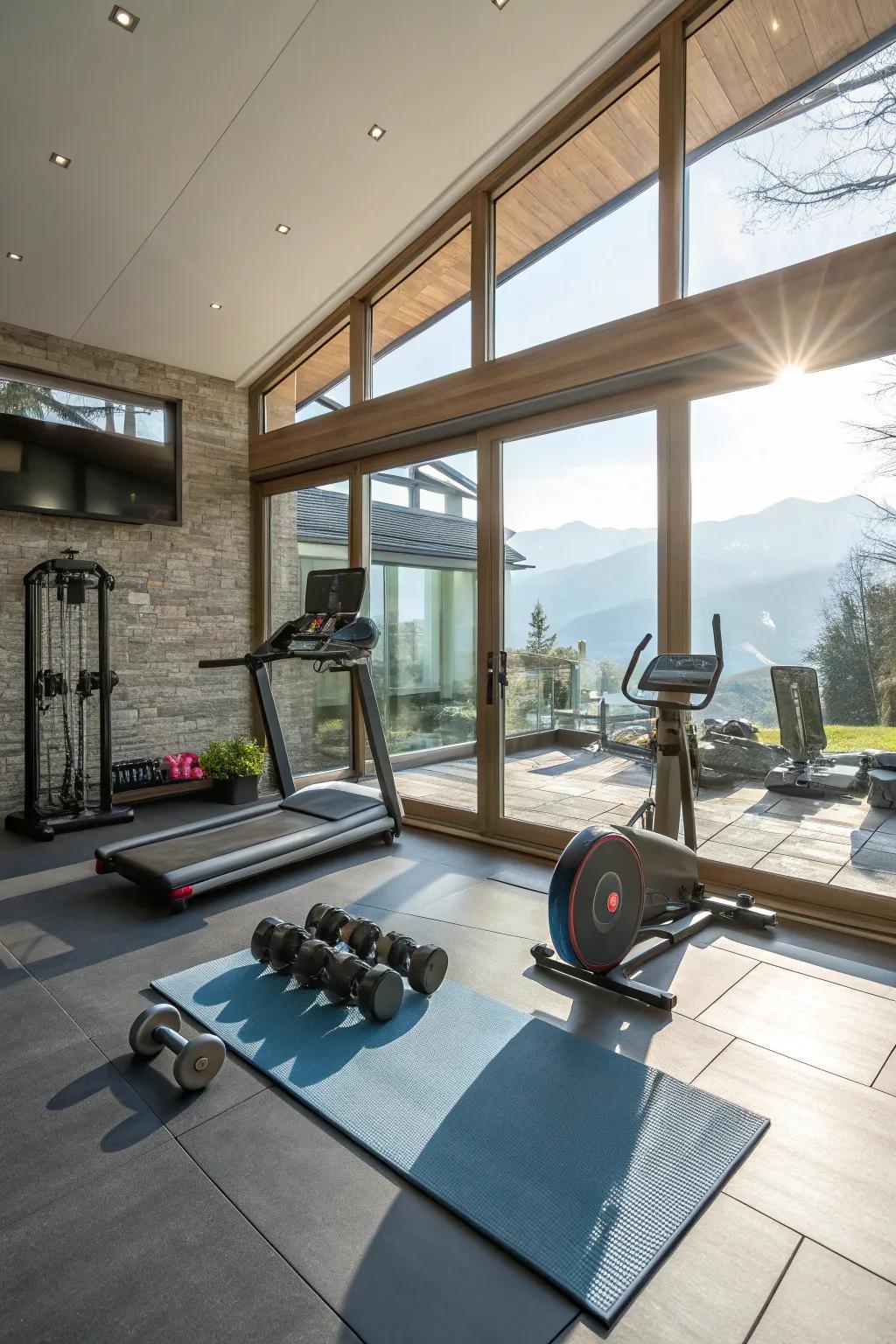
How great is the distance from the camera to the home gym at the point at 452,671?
5.83ft

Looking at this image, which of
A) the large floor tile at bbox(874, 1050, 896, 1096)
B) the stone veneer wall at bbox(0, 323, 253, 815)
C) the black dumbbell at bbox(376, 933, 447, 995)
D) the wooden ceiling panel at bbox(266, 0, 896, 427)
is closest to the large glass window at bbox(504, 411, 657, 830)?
the wooden ceiling panel at bbox(266, 0, 896, 427)

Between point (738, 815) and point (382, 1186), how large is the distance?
2592 millimetres

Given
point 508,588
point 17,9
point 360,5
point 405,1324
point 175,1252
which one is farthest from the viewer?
point 508,588

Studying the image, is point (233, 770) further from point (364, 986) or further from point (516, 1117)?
point (516, 1117)

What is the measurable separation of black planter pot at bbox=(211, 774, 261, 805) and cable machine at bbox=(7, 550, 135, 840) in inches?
28.8

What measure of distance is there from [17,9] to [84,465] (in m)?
2.86

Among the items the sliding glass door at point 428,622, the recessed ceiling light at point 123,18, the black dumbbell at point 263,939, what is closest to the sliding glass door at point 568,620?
the sliding glass door at point 428,622

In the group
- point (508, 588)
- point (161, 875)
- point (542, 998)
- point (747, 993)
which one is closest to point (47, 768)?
point (161, 875)

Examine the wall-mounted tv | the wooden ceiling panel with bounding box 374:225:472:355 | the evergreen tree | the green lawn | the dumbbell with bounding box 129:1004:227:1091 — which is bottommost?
the dumbbell with bounding box 129:1004:227:1091

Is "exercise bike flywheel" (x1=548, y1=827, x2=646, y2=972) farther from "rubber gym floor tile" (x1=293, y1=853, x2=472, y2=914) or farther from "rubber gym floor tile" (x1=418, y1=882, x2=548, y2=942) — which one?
"rubber gym floor tile" (x1=293, y1=853, x2=472, y2=914)

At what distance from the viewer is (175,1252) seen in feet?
5.41

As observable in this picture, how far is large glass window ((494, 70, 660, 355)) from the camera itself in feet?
13.5

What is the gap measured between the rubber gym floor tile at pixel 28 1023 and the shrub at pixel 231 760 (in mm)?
2994

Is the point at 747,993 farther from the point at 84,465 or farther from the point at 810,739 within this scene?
the point at 84,465
